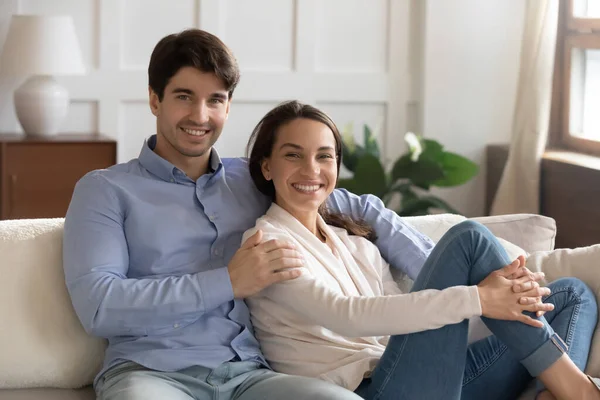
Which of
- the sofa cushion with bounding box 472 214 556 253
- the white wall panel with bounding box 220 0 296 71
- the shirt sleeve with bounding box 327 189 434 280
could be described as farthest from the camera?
the white wall panel with bounding box 220 0 296 71

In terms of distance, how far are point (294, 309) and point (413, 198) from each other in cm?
278

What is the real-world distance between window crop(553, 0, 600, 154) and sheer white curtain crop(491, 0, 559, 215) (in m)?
0.11

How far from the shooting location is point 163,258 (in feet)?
6.91

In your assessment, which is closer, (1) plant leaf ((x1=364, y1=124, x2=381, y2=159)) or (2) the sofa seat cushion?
(2) the sofa seat cushion

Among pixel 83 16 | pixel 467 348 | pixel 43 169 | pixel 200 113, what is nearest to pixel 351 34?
pixel 83 16

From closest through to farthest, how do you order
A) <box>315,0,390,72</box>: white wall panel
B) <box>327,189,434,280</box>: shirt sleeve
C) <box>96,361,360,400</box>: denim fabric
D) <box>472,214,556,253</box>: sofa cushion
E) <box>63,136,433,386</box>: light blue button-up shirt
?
<box>96,361,360,400</box>: denim fabric, <box>63,136,433,386</box>: light blue button-up shirt, <box>327,189,434,280</box>: shirt sleeve, <box>472,214,556,253</box>: sofa cushion, <box>315,0,390,72</box>: white wall panel

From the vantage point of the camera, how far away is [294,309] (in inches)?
80.4

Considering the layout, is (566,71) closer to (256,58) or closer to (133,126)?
(256,58)

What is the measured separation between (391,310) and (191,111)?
655 millimetres

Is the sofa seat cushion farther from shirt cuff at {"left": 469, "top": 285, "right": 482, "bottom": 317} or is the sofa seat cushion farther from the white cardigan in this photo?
shirt cuff at {"left": 469, "top": 285, "right": 482, "bottom": 317}

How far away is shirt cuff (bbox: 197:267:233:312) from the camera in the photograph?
2008 millimetres

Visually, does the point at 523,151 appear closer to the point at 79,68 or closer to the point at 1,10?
the point at 79,68

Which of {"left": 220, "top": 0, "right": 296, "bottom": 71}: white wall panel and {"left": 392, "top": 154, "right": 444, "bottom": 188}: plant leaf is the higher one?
{"left": 220, "top": 0, "right": 296, "bottom": 71}: white wall panel

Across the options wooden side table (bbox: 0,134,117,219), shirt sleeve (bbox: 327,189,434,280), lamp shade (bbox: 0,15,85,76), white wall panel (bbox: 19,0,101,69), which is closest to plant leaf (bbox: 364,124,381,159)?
wooden side table (bbox: 0,134,117,219)
